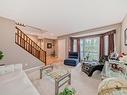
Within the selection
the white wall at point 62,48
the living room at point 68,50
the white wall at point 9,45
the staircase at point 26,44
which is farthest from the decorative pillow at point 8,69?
the white wall at point 62,48

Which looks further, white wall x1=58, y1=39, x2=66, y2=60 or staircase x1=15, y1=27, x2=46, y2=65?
white wall x1=58, y1=39, x2=66, y2=60

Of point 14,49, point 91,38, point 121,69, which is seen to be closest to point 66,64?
point 91,38

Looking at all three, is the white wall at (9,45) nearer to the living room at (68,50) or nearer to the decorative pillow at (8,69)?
the living room at (68,50)

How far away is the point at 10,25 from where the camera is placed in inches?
156

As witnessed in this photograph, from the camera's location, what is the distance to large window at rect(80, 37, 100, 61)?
6977 millimetres

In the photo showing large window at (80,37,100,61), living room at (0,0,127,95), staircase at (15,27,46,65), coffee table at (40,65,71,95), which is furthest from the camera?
large window at (80,37,100,61)

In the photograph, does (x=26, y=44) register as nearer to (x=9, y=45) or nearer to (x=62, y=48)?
Answer: (x=9, y=45)

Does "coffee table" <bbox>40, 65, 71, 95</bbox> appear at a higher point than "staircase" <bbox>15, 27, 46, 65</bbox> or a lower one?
lower

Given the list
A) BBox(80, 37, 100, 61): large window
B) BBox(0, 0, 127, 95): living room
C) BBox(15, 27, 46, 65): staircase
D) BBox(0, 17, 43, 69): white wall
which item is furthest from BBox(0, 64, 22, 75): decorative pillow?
BBox(80, 37, 100, 61): large window

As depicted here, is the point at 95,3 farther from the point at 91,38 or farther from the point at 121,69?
the point at 91,38

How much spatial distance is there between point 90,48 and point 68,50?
1.65 metres

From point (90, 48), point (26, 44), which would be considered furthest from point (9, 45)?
point (90, 48)

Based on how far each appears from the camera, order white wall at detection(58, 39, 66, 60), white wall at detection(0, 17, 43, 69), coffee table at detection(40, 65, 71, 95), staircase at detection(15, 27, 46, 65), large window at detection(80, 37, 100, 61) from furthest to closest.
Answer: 1. white wall at detection(58, 39, 66, 60)
2. large window at detection(80, 37, 100, 61)
3. staircase at detection(15, 27, 46, 65)
4. white wall at detection(0, 17, 43, 69)
5. coffee table at detection(40, 65, 71, 95)

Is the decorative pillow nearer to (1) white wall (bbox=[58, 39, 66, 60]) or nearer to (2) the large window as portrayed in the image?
(2) the large window
